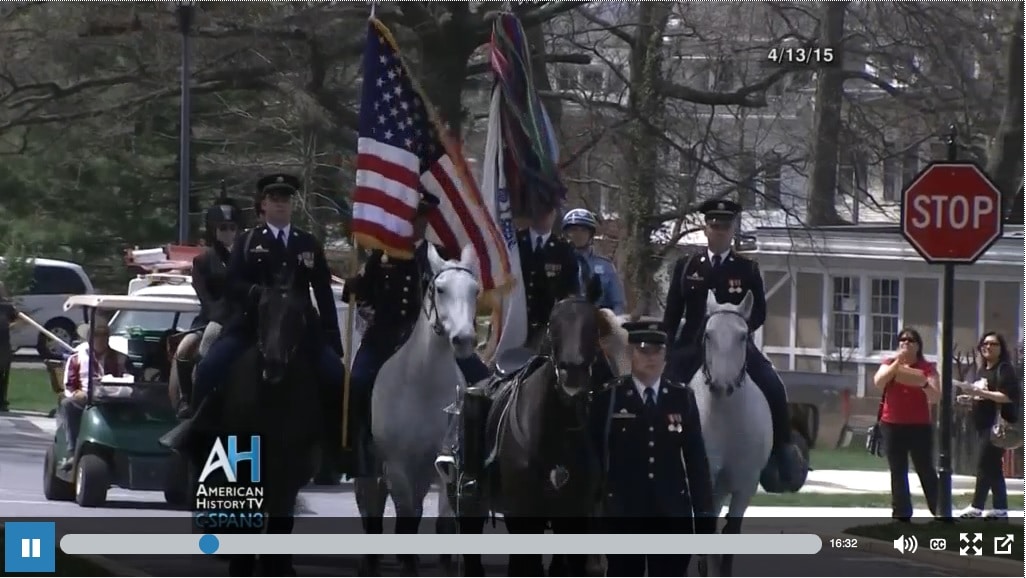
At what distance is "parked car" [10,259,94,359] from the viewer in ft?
29.0

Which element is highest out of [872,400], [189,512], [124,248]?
[124,248]

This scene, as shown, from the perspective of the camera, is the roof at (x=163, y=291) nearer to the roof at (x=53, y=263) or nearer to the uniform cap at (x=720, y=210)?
the roof at (x=53, y=263)

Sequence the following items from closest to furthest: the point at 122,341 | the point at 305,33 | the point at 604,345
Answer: the point at 604,345, the point at 305,33, the point at 122,341

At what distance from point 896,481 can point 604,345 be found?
1.45 meters

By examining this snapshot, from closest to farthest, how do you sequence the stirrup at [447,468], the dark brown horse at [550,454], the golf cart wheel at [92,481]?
the dark brown horse at [550,454], the stirrup at [447,468], the golf cart wheel at [92,481]

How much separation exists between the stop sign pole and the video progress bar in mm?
1122

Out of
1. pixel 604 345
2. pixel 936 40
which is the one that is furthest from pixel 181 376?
pixel 936 40

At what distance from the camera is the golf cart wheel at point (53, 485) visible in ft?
33.7

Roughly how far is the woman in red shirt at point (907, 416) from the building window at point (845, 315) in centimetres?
17

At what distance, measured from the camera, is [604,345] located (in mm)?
8148

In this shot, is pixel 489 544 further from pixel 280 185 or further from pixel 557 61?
pixel 557 61

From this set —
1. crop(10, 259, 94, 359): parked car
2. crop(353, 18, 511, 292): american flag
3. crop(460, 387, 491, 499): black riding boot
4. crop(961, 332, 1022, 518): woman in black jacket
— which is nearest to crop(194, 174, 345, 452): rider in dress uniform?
crop(353, 18, 511, 292): american flag

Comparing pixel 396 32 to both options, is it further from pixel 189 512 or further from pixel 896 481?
pixel 896 481

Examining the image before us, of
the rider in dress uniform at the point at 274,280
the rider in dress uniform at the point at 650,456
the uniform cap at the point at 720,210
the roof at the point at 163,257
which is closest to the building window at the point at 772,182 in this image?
the uniform cap at the point at 720,210
